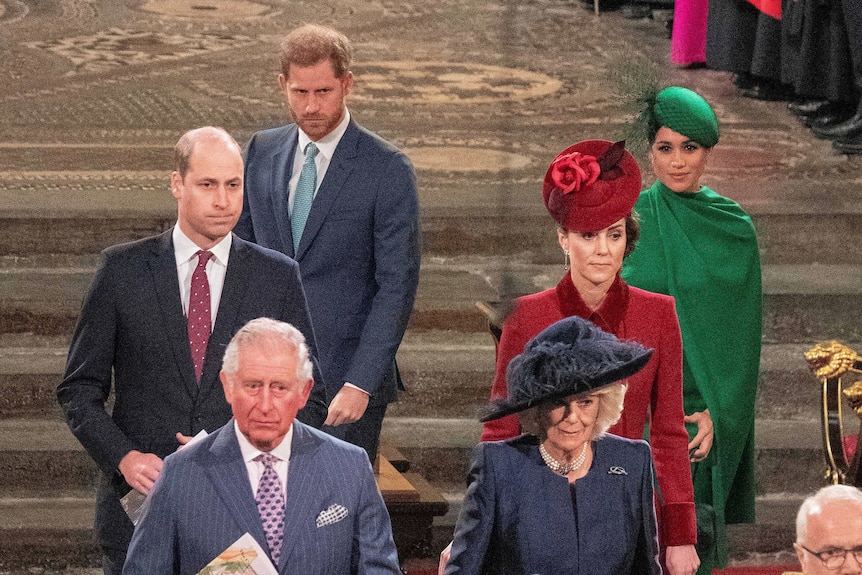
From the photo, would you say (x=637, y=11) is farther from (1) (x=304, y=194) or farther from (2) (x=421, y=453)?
(1) (x=304, y=194)

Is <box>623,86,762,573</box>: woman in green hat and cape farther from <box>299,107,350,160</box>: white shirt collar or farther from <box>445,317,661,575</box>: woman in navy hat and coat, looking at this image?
<box>445,317,661,575</box>: woman in navy hat and coat

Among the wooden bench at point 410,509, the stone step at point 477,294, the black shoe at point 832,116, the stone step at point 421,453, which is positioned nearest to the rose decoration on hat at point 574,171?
the wooden bench at point 410,509

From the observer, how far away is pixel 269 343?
2.91 m

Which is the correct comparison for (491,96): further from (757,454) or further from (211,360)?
(211,360)

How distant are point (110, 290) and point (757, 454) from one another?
8.10 ft

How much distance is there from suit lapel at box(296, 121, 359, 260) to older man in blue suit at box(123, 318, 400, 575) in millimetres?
A: 928

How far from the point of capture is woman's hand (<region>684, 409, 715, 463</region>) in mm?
3873

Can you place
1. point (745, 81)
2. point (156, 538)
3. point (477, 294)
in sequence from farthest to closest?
1. point (745, 81)
2. point (477, 294)
3. point (156, 538)

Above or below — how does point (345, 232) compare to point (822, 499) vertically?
above

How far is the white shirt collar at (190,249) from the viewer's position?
333cm

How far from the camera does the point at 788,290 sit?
5.55m

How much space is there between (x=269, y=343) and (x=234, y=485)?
256 mm

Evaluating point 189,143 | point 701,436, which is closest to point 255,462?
point 189,143

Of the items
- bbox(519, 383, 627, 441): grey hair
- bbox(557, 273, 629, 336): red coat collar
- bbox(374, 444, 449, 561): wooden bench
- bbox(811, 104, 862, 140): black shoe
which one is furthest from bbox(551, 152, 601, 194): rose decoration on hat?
bbox(811, 104, 862, 140): black shoe
